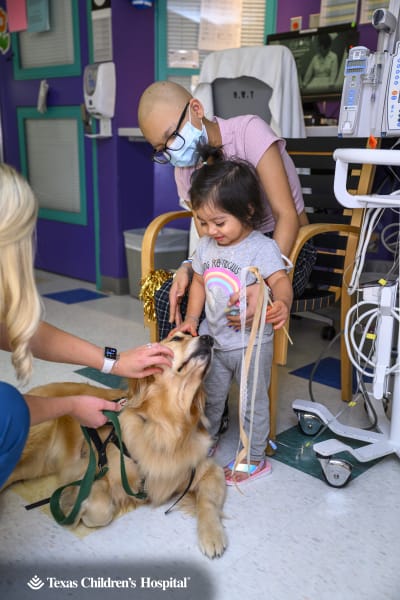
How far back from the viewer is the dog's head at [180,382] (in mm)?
1205

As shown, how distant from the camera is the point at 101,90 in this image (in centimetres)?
317

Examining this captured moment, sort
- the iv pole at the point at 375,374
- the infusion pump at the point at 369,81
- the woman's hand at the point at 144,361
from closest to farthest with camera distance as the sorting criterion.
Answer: the woman's hand at the point at 144,361 → the iv pole at the point at 375,374 → the infusion pump at the point at 369,81

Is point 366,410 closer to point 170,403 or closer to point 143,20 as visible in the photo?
point 170,403

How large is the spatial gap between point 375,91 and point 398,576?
66.6 inches

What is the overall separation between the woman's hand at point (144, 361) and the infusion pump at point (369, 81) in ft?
4.24

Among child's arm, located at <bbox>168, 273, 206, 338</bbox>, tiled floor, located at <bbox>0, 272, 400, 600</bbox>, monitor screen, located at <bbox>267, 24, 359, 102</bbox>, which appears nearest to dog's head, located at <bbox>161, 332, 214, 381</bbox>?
child's arm, located at <bbox>168, 273, 206, 338</bbox>

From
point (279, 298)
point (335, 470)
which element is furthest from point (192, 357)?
point (335, 470)

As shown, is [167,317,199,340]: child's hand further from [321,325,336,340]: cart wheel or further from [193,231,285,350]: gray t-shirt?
[321,325,336,340]: cart wheel

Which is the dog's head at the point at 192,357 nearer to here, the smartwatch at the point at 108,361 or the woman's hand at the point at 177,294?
the smartwatch at the point at 108,361

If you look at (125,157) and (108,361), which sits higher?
(125,157)

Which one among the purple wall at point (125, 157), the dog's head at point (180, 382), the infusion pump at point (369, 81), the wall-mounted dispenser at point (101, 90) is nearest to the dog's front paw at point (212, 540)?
the dog's head at point (180, 382)

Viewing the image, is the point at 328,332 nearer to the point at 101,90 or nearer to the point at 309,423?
the point at 309,423

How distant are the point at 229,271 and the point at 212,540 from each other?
2.15 feet

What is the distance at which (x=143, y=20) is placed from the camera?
10.4 feet
